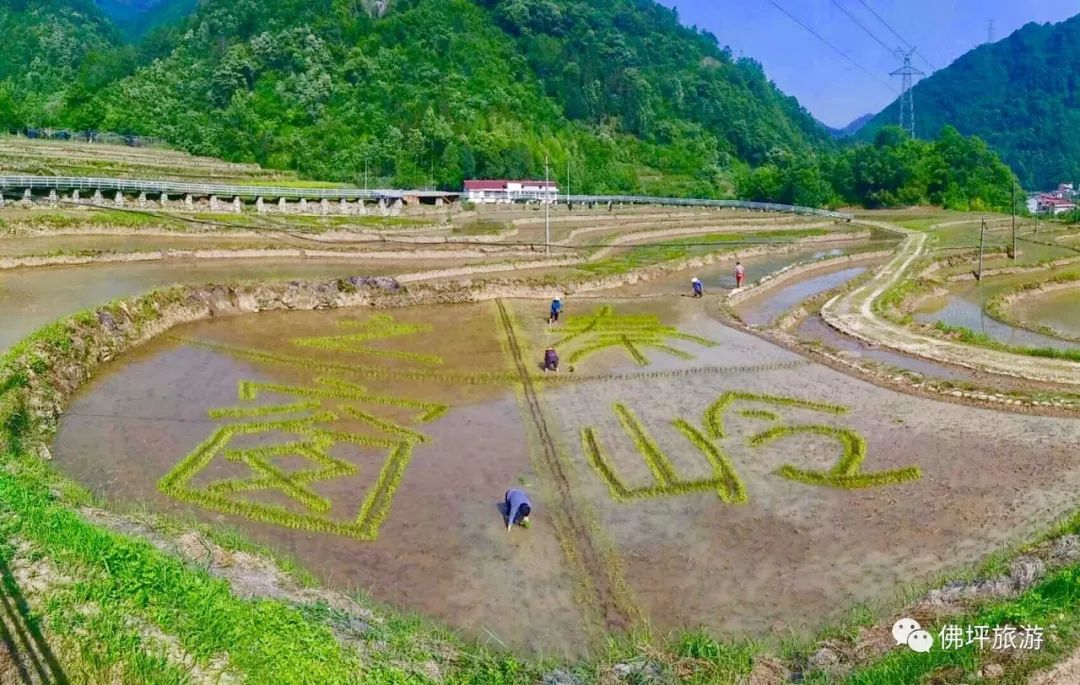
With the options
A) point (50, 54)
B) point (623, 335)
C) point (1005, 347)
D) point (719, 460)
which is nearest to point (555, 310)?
point (623, 335)

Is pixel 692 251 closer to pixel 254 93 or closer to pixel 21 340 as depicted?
pixel 21 340

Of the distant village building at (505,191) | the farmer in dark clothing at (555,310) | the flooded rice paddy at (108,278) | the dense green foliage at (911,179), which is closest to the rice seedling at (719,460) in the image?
the farmer in dark clothing at (555,310)

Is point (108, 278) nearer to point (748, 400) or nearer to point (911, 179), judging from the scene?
point (748, 400)

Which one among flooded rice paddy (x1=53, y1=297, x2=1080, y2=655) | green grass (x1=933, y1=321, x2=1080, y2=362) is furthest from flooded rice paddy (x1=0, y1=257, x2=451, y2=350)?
green grass (x1=933, y1=321, x2=1080, y2=362)

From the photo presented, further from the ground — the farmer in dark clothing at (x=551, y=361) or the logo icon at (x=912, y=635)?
the farmer in dark clothing at (x=551, y=361)

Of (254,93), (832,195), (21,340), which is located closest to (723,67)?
(832,195)

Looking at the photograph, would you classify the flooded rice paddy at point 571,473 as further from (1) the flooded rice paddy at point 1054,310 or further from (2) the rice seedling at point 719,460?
(1) the flooded rice paddy at point 1054,310
